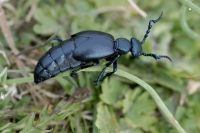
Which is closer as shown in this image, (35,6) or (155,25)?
(35,6)

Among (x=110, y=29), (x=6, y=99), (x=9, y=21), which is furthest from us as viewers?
(x=110, y=29)

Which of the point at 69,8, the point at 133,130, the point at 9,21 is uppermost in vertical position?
the point at 69,8

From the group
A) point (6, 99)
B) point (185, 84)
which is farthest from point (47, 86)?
point (185, 84)

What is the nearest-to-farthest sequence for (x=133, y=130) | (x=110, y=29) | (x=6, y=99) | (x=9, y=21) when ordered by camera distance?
(x=6, y=99) → (x=133, y=130) → (x=9, y=21) → (x=110, y=29)

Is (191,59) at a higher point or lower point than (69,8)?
lower

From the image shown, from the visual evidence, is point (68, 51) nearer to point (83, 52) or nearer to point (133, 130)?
point (83, 52)

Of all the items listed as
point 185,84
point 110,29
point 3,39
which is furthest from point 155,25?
point 3,39

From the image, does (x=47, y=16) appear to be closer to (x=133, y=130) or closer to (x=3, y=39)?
(x=3, y=39)
